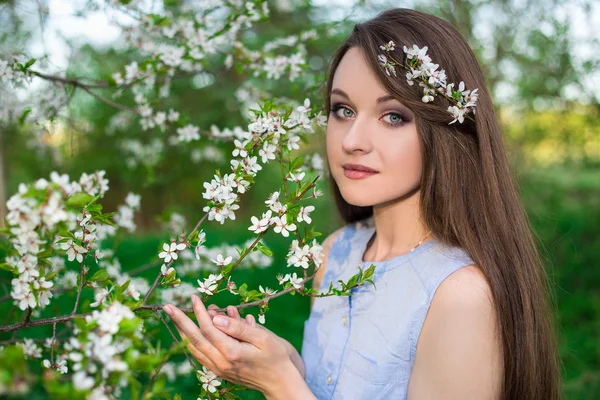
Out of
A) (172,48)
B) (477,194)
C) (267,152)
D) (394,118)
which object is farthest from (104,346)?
(172,48)

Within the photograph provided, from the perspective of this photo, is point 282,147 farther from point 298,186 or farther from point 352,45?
point 352,45

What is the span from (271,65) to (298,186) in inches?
41.8

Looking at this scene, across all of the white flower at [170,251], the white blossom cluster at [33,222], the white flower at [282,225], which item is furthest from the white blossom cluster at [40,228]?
the white flower at [282,225]

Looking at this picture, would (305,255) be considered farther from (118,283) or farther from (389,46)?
(389,46)

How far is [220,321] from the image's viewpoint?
1.43 meters

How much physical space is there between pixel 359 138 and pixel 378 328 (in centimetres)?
59

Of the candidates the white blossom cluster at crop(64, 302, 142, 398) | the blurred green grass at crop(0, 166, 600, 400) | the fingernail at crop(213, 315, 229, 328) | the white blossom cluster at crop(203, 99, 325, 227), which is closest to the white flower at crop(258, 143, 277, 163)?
the white blossom cluster at crop(203, 99, 325, 227)

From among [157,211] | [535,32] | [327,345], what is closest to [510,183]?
[327,345]

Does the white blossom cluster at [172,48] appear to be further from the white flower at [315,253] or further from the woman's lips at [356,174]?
the white flower at [315,253]

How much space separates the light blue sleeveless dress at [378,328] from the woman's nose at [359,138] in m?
0.39

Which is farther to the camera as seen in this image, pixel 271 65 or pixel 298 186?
pixel 271 65

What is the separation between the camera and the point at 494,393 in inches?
61.8

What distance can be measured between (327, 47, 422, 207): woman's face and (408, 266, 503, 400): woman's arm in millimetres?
325

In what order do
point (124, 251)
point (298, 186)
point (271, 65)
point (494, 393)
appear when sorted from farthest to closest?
point (124, 251), point (271, 65), point (494, 393), point (298, 186)
